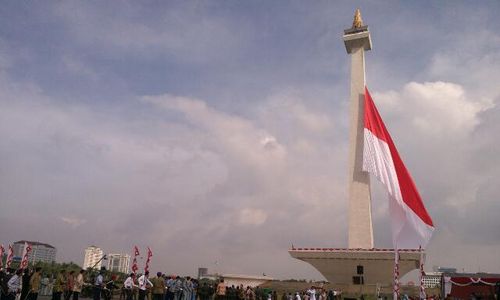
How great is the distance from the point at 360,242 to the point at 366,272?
8.80 ft

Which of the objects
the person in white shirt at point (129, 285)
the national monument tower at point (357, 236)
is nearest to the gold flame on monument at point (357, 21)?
the national monument tower at point (357, 236)

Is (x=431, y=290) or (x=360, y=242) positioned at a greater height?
(x=360, y=242)

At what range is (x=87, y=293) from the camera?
22.2 m

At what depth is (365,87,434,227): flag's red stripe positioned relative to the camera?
1193 inches

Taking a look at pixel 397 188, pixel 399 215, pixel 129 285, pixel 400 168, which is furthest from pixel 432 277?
pixel 129 285

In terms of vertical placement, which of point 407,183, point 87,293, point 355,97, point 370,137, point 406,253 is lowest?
point 87,293

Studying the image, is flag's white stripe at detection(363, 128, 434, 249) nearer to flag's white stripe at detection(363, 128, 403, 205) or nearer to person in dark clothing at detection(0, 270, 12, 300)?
flag's white stripe at detection(363, 128, 403, 205)

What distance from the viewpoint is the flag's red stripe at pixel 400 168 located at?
30.3m

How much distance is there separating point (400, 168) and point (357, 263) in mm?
9958

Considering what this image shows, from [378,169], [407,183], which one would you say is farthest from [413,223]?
[378,169]

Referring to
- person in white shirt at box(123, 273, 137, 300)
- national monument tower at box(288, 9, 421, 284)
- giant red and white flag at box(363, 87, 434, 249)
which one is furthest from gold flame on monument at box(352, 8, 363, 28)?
person in white shirt at box(123, 273, 137, 300)

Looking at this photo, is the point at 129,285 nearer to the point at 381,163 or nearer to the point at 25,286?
the point at 25,286

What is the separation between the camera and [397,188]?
31.7 meters

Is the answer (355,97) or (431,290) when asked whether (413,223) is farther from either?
(355,97)
